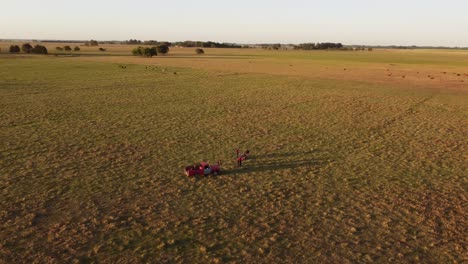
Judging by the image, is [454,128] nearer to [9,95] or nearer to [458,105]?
[458,105]

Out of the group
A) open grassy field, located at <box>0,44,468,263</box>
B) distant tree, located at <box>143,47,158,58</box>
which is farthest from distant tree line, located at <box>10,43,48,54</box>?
open grassy field, located at <box>0,44,468,263</box>

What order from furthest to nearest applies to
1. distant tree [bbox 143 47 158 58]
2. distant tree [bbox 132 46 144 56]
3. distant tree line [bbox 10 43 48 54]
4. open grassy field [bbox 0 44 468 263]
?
A: distant tree [bbox 132 46 144 56]
distant tree [bbox 143 47 158 58]
distant tree line [bbox 10 43 48 54]
open grassy field [bbox 0 44 468 263]

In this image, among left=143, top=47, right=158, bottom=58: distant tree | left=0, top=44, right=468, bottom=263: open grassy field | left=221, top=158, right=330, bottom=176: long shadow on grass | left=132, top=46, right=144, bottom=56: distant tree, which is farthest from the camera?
left=132, top=46, right=144, bottom=56: distant tree

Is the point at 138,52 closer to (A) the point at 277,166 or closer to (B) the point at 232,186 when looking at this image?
(A) the point at 277,166

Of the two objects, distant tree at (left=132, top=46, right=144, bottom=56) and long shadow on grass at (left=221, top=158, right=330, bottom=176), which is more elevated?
long shadow on grass at (left=221, top=158, right=330, bottom=176)

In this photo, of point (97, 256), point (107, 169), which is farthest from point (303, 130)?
point (97, 256)

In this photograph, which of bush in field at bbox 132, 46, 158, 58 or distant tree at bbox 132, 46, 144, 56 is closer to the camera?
bush in field at bbox 132, 46, 158, 58

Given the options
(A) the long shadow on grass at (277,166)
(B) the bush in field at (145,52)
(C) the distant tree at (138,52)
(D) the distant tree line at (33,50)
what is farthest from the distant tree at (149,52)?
(A) the long shadow on grass at (277,166)

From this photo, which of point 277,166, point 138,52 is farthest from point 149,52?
point 277,166

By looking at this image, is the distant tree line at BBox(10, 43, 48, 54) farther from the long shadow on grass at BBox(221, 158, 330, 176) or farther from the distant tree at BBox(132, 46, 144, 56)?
the long shadow on grass at BBox(221, 158, 330, 176)
